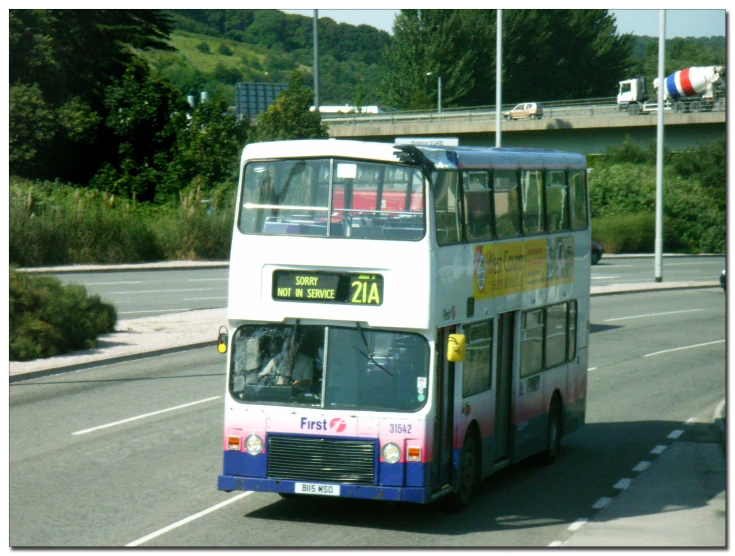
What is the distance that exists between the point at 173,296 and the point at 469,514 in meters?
24.0

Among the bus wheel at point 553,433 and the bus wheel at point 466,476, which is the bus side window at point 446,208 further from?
the bus wheel at point 553,433

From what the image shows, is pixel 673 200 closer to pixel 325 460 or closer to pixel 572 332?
pixel 572 332

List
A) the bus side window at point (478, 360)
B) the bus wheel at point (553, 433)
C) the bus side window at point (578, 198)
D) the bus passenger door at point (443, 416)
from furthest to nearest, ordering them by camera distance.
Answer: the bus side window at point (578, 198) < the bus wheel at point (553, 433) < the bus side window at point (478, 360) < the bus passenger door at point (443, 416)

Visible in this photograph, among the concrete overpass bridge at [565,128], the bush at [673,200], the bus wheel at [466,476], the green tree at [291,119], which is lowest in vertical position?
the bus wheel at [466,476]

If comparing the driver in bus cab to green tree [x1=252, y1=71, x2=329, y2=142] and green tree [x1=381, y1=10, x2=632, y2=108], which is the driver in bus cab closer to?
green tree [x1=252, y1=71, x2=329, y2=142]

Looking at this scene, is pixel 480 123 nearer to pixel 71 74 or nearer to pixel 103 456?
pixel 71 74

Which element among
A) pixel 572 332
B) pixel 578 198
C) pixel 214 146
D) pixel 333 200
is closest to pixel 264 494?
pixel 333 200

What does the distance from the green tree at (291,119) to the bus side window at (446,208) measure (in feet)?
112

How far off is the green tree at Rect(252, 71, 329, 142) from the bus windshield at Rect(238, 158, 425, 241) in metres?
34.4

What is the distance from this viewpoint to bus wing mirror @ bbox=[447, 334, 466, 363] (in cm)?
1034

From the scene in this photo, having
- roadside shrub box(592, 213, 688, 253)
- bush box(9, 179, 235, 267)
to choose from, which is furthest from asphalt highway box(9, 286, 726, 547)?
roadside shrub box(592, 213, 688, 253)

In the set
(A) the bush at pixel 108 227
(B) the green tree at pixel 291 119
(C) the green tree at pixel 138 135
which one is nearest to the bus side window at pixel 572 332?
(A) the bush at pixel 108 227

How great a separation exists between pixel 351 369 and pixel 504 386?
2951 mm

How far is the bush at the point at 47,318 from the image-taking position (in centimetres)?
2145
